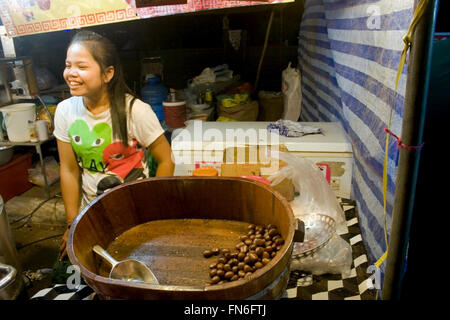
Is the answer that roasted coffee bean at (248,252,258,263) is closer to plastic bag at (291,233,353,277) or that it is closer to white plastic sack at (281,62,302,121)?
plastic bag at (291,233,353,277)

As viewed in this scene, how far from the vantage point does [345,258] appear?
2045mm

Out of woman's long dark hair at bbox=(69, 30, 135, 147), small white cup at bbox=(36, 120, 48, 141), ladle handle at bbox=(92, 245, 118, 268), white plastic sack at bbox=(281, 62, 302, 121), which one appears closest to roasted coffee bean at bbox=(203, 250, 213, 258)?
ladle handle at bbox=(92, 245, 118, 268)

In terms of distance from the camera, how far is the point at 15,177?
18.2 ft

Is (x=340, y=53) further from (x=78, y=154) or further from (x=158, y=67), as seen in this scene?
(x=158, y=67)

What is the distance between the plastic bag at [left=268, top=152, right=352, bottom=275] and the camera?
6.58ft

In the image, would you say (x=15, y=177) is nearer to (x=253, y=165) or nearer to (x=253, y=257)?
(x=253, y=165)

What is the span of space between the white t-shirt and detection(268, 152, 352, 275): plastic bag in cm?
107

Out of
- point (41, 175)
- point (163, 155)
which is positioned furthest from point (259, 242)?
point (41, 175)

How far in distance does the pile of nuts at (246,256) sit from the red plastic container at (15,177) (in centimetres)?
496

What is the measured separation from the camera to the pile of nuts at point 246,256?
1.49 m

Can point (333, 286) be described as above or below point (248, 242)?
below

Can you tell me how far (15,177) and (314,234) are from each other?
17.1 feet

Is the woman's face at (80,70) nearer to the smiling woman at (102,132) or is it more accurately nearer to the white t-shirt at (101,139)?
the smiling woman at (102,132)
